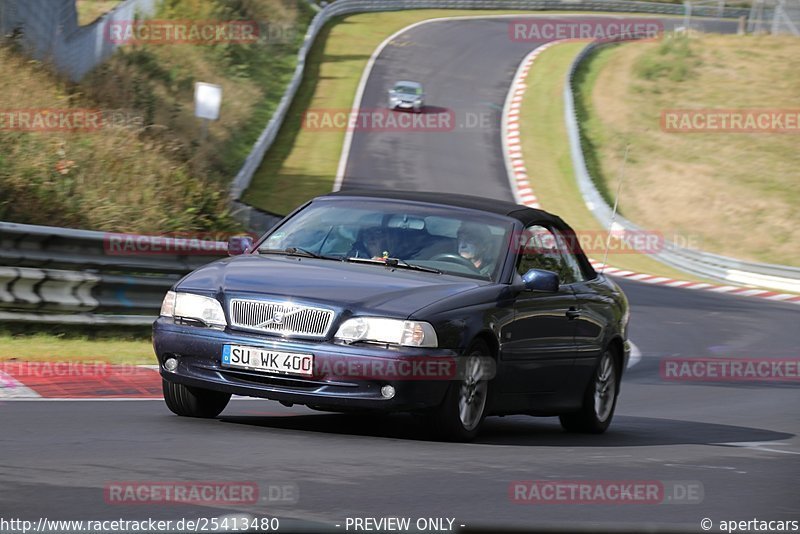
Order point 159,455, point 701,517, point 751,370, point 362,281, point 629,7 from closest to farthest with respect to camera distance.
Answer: point 701,517 < point 159,455 < point 362,281 < point 751,370 < point 629,7

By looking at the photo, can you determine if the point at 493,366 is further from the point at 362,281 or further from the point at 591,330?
the point at 591,330

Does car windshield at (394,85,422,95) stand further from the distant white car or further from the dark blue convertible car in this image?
the dark blue convertible car

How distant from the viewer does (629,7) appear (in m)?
80.2

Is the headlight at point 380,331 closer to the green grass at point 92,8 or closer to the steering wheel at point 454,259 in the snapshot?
the steering wheel at point 454,259

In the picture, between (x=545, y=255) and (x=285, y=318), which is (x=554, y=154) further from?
(x=285, y=318)

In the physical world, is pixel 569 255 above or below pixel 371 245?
below

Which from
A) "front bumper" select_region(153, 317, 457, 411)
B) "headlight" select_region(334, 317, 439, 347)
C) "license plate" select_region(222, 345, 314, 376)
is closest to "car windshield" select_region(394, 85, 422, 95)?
"front bumper" select_region(153, 317, 457, 411)

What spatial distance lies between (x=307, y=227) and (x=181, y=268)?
15.0 ft

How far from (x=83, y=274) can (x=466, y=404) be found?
5296 mm

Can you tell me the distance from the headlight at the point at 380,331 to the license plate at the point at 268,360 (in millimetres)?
241

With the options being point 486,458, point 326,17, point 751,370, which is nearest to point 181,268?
point 486,458

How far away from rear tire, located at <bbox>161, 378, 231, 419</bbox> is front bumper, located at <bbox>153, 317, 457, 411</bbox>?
1.40ft

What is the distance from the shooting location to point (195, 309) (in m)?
7.95

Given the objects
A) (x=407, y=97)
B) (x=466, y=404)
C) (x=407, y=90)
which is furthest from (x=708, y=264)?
(x=466, y=404)
